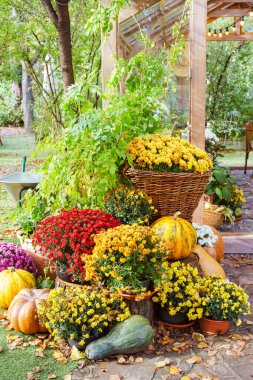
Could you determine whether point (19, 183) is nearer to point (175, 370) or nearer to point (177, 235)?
point (177, 235)

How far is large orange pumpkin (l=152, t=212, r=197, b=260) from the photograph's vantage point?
3812 millimetres

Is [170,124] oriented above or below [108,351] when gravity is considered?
above

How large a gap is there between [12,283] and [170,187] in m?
1.46

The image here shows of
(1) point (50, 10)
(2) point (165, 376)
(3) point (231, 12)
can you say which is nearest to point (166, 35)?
(1) point (50, 10)

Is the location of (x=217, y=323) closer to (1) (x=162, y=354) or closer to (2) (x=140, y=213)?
(1) (x=162, y=354)

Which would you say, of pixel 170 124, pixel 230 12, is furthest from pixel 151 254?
pixel 230 12

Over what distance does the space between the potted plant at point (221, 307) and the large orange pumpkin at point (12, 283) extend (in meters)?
1.37

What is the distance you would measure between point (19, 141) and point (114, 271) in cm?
1558

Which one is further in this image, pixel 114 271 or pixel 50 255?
pixel 50 255

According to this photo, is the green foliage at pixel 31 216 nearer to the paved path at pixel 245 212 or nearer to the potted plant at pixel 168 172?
the potted plant at pixel 168 172

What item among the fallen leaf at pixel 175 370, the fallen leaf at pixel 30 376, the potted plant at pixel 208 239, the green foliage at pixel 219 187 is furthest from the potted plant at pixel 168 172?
the green foliage at pixel 219 187

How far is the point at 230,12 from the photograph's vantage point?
1093cm

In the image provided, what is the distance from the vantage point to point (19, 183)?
5250mm

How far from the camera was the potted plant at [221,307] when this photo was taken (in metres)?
3.51
